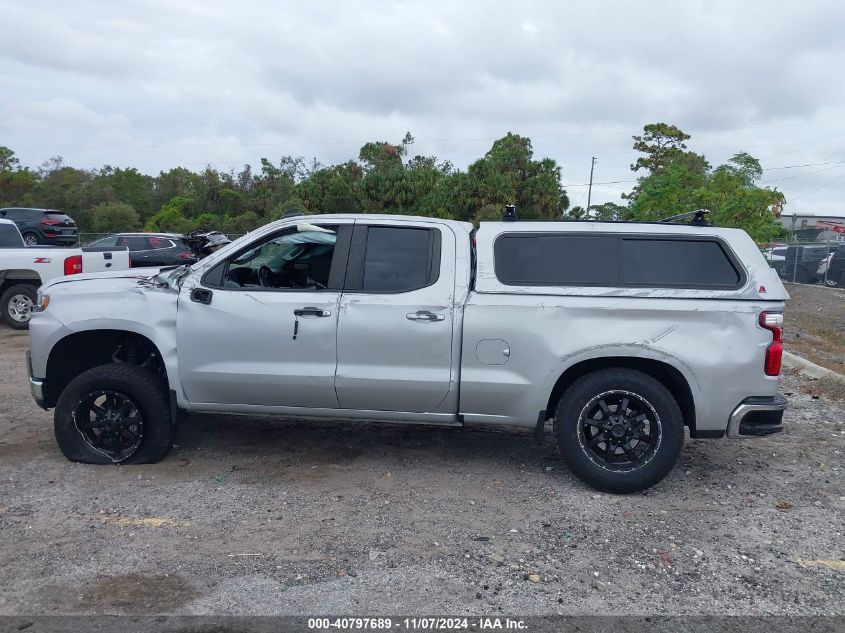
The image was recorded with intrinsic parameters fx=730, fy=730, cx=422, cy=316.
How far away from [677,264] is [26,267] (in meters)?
10.2

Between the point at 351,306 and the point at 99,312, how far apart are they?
75.3 inches

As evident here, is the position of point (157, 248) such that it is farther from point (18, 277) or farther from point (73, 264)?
point (73, 264)

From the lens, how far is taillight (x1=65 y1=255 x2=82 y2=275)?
1132 centimetres

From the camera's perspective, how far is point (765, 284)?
16.4 ft

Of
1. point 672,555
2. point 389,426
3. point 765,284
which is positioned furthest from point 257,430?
point 765,284

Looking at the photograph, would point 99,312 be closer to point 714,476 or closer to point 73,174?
point 714,476

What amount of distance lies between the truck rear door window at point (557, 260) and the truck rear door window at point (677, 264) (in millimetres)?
126

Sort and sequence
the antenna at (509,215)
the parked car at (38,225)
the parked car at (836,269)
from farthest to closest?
1. the parked car at (38,225)
2. the parked car at (836,269)
3. the antenna at (509,215)

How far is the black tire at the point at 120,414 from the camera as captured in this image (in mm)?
5410

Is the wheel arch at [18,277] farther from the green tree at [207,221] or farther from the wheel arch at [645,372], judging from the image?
the green tree at [207,221]

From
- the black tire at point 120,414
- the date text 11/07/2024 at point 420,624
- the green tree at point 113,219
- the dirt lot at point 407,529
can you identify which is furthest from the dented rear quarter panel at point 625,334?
the green tree at point 113,219

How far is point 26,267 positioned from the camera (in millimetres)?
11438

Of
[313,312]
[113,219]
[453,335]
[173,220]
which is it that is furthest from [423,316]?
[173,220]

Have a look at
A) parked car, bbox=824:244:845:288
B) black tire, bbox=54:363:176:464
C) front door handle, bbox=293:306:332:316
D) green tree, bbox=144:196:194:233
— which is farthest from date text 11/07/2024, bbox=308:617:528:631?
green tree, bbox=144:196:194:233
